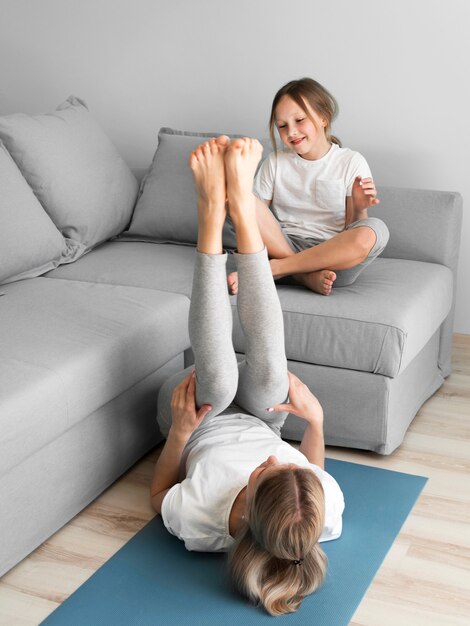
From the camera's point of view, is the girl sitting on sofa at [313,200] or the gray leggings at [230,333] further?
the girl sitting on sofa at [313,200]

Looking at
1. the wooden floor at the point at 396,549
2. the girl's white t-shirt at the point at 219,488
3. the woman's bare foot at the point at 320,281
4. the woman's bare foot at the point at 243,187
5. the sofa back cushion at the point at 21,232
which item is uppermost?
the woman's bare foot at the point at 243,187

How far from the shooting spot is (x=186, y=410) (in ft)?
7.35

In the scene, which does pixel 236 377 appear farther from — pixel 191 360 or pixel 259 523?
pixel 191 360

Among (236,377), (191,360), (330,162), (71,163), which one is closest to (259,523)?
(236,377)

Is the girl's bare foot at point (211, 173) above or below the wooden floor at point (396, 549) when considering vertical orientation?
above

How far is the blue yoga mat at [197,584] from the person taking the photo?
6.28 feet

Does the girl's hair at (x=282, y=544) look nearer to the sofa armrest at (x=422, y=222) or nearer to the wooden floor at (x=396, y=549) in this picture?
the wooden floor at (x=396, y=549)

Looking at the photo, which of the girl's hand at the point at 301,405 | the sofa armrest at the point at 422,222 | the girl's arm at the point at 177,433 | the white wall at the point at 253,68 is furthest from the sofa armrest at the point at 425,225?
the girl's arm at the point at 177,433

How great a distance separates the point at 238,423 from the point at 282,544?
0.58 meters

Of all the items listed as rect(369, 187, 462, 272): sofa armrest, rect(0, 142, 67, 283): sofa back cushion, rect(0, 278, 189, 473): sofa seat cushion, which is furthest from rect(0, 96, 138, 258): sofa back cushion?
rect(369, 187, 462, 272): sofa armrest

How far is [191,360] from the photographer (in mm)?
2912

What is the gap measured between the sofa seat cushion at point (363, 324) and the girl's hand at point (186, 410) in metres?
0.54

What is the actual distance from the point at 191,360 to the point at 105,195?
83 centimetres

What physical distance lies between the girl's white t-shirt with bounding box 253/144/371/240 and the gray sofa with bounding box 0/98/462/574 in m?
0.22
